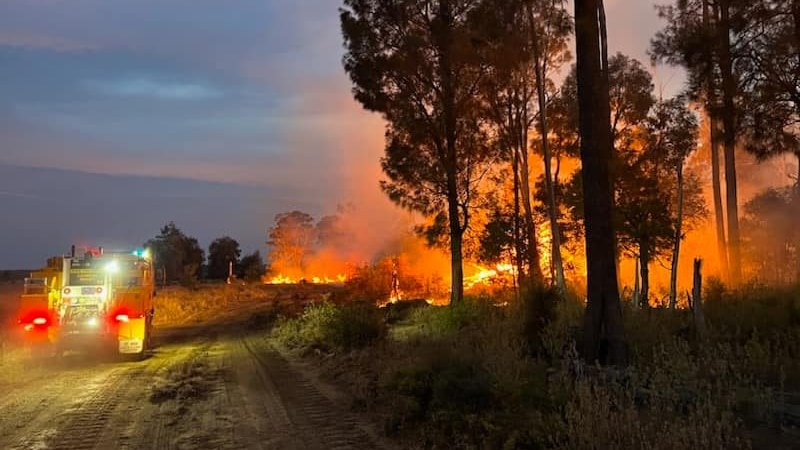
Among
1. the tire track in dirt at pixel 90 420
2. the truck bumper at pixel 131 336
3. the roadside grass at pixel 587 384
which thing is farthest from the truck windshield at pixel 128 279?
the roadside grass at pixel 587 384

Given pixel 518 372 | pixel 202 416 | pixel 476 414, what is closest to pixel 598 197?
pixel 518 372

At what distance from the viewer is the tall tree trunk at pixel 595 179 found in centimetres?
1088

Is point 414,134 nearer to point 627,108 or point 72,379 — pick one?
point 627,108

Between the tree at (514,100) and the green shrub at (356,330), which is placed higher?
the tree at (514,100)

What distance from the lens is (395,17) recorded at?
80.6ft

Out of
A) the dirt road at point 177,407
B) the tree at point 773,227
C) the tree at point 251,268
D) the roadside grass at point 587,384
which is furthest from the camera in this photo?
the tree at point 251,268

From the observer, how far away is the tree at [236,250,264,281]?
93312mm

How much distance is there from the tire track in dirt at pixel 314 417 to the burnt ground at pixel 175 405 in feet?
0.05

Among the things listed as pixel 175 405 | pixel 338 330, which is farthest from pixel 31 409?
pixel 338 330

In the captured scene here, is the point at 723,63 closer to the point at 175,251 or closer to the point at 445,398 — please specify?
the point at 445,398

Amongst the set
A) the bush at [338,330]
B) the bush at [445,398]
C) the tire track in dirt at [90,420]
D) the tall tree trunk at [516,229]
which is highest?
the tall tree trunk at [516,229]

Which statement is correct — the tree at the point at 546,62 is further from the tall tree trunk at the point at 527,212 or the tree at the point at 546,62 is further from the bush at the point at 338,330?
the bush at the point at 338,330

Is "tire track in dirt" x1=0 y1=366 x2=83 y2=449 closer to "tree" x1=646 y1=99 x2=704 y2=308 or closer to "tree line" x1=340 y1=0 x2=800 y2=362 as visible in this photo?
"tree line" x1=340 y1=0 x2=800 y2=362

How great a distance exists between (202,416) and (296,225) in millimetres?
91080
